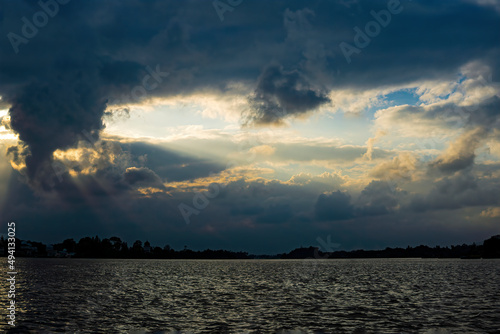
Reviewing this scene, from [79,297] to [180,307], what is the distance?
2457 cm

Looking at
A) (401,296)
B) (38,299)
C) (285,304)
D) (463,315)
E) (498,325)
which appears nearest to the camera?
(498,325)

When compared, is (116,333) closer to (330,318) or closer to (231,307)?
(231,307)

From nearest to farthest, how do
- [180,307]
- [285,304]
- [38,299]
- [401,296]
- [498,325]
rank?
[498,325] → [180,307] → [285,304] → [38,299] → [401,296]

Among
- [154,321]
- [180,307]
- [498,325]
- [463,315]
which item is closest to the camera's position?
[498,325]

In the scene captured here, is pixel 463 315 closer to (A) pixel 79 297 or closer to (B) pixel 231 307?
(B) pixel 231 307

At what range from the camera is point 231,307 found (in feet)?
186

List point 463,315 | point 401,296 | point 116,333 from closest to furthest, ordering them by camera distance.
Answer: point 116,333 < point 463,315 < point 401,296

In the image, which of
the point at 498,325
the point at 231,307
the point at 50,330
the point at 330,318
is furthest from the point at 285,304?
the point at 50,330

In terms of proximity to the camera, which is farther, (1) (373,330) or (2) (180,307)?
(2) (180,307)

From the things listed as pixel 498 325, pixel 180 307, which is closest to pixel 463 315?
pixel 498 325

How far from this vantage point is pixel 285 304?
197 feet

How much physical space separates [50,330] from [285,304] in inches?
1305

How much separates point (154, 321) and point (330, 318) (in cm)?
2105

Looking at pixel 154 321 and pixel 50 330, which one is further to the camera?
pixel 154 321
